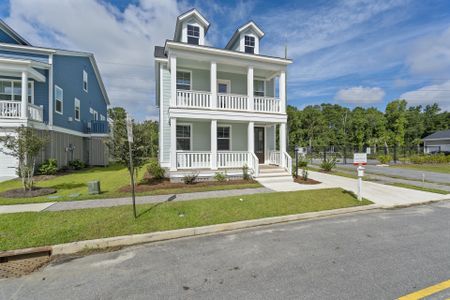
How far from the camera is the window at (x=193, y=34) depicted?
12.8 metres


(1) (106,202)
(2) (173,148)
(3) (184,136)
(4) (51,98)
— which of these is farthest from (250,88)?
(4) (51,98)

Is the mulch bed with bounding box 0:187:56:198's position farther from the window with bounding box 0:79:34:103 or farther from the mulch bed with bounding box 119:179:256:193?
the window with bounding box 0:79:34:103

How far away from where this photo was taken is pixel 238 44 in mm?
13812

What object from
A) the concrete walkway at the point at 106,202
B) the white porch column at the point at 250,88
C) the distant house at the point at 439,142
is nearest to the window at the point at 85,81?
the white porch column at the point at 250,88

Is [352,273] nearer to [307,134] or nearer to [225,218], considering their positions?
[225,218]

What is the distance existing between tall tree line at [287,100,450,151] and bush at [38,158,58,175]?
115ft

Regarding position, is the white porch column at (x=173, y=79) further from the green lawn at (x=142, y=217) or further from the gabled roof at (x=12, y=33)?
the gabled roof at (x=12, y=33)

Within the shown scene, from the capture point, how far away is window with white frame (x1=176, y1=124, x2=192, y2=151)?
12.9 meters

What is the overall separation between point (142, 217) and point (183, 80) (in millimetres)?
9253

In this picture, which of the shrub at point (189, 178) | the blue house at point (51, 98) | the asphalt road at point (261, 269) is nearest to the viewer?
the asphalt road at point (261, 269)

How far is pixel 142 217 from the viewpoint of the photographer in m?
5.69

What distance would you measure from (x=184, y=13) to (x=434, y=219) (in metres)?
14.2

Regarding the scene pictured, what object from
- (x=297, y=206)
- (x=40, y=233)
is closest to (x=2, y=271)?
(x=40, y=233)

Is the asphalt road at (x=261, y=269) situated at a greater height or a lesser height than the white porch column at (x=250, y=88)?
lesser
